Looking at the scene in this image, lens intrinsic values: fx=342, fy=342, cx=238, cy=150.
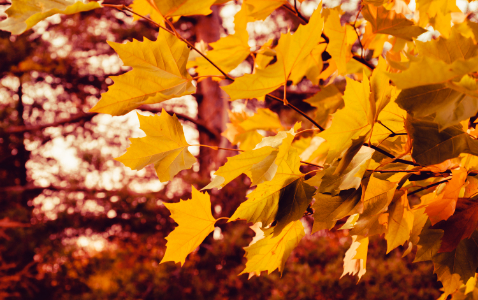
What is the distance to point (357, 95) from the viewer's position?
0.32 meters

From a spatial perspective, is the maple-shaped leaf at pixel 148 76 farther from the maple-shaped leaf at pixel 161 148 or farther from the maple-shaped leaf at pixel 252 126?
the maple-shaped leaf at pixel 252 126

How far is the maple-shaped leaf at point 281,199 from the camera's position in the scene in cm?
39

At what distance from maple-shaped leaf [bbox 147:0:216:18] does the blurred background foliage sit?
230 centimetres

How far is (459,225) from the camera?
37cm

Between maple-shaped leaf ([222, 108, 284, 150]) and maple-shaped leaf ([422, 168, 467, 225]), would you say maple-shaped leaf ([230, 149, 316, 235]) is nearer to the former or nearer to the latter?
maple-shaped leaf ([422, 168, 467, 225])

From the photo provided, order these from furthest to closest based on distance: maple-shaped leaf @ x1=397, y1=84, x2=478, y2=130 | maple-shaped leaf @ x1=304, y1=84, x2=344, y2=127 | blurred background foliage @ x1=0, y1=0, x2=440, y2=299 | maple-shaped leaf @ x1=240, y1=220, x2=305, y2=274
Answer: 1. blurred background foliage @ x1=0, y1=0, x2=440, y2=299
2. maple-shaped leaf @ x1=304, y1=84, x2=344, y2=127
3. maple-shaped leaf @ x1=240, y1=220, x2=305, y2=274
4. maple-shaped leaf @ x1=397, y1=84, x2=478, y2=130

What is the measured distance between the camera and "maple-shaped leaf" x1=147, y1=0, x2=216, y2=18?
40 cm

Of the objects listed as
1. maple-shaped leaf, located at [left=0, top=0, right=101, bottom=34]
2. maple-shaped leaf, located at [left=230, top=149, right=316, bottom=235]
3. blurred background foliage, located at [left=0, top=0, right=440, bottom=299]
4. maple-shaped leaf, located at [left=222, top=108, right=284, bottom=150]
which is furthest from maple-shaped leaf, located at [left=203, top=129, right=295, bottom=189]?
blurred background foliage, located at [left=0, top=0, right=440, bottom=299]

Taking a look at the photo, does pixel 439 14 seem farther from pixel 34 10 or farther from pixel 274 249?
pixel 34 10

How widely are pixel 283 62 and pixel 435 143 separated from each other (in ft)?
0.54

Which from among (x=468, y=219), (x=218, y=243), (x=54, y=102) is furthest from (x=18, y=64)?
(x=468, y=219)

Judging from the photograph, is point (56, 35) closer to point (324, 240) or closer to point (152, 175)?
point (152, 175)

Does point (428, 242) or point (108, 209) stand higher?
point (428, 242)

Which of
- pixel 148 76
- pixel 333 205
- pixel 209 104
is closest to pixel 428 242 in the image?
pixel 333 205
